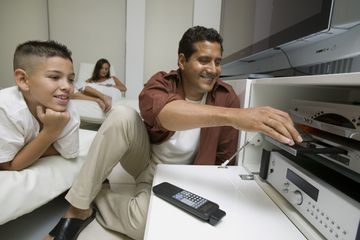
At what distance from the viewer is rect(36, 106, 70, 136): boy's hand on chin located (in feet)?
2.47

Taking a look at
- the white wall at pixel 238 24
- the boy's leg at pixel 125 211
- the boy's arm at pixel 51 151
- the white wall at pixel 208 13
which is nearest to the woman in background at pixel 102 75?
the white wall at pixel 208 13

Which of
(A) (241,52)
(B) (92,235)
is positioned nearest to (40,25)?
(A) (241,52)

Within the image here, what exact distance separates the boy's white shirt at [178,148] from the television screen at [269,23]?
0.45 meters

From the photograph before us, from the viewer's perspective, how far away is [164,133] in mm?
812

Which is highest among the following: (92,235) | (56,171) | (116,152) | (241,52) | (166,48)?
(166,48)

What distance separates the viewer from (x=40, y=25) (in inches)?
117

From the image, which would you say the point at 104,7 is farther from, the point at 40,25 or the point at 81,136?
the point at 81,136

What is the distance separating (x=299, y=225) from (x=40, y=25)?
3.57 m

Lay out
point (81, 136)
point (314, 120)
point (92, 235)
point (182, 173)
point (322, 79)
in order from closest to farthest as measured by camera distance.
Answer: point (322, 79) < point (314, 120) < point (182, 173) < point (92, 235) < point (81, 136)

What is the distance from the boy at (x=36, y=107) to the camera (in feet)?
2.33

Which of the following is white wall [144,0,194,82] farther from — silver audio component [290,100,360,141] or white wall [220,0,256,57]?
silver audio component [290,100,360,141]

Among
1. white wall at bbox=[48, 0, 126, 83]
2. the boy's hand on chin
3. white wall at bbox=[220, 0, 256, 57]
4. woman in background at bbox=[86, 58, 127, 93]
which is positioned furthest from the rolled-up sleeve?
white wall at bbox=[48, 0, 126, 83]

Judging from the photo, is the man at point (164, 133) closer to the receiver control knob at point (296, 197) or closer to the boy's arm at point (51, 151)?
the receiver control knob at point (296, 197)

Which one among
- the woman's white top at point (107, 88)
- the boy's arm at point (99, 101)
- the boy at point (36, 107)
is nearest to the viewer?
the boy at point (36, 107)
